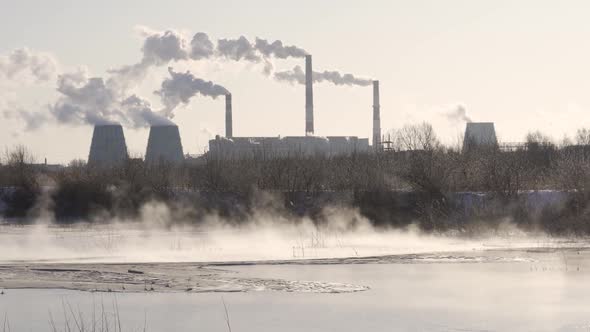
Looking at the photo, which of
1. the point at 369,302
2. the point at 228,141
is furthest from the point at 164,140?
the point at 369,302

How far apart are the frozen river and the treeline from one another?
49.8ft

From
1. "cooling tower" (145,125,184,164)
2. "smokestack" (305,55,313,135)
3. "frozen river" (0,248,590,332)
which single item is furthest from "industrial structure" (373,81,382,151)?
"frozen river" (0,248,590,332)

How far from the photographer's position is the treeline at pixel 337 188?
4359cm

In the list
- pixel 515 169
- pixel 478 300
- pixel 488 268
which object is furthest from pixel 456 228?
pixel 478 300

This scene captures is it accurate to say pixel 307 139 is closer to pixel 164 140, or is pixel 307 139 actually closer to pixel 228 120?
pixel 228 120

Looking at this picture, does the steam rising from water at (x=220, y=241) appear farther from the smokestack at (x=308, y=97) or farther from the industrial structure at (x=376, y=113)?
the industrial structure at (x=376, y=113)

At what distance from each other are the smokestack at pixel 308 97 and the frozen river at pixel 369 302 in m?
103

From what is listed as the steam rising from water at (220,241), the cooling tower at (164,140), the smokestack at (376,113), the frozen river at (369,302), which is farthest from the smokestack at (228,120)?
the frozen river at (369,302)

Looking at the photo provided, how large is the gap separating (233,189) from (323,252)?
87.1 feet

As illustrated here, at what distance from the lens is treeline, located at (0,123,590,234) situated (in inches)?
1716

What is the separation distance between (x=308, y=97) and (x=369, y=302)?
371ft

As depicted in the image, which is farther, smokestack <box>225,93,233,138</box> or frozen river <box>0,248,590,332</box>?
smokestack <box>225,93,233,138</box>

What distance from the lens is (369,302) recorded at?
65.7ft

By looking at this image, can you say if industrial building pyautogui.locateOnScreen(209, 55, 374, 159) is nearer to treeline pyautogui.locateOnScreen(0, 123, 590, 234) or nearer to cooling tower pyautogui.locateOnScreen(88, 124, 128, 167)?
cooling tower pyautogui.locateOnScreen(88, 124, 128, 167)
